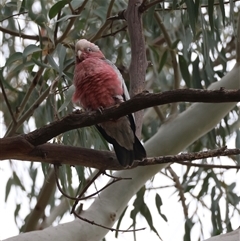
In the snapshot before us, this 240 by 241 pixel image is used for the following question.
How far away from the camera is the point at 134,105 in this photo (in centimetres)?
114

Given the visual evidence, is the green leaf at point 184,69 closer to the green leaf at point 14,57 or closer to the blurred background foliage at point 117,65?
the blurred background foliage at point 117,65

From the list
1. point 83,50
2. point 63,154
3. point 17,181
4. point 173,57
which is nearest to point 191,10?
point 83,50

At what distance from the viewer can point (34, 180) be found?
9.33 feet

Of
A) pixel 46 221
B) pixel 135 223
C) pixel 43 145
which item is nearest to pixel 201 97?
pixel 43 145

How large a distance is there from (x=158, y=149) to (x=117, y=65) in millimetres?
679

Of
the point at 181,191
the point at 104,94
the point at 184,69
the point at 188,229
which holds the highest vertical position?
the point at 184,69

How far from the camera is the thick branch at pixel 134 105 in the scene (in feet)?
3.56

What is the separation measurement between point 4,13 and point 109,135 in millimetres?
896

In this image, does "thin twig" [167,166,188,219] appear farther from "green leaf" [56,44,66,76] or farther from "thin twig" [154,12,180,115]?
"green leaf" [56,44,66,76]

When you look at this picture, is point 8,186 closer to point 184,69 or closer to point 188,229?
point 188,229

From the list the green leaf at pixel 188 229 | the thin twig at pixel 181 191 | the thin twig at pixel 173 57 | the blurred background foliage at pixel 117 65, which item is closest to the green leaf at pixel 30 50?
the blurred background foliage at pixel 117 65

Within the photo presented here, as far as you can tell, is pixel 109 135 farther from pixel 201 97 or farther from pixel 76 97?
pixel 201 97

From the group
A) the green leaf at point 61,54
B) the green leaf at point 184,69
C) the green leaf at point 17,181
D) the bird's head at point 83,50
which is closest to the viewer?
the green leaf at point 61,54

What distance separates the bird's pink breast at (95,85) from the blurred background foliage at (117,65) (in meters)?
0.06
